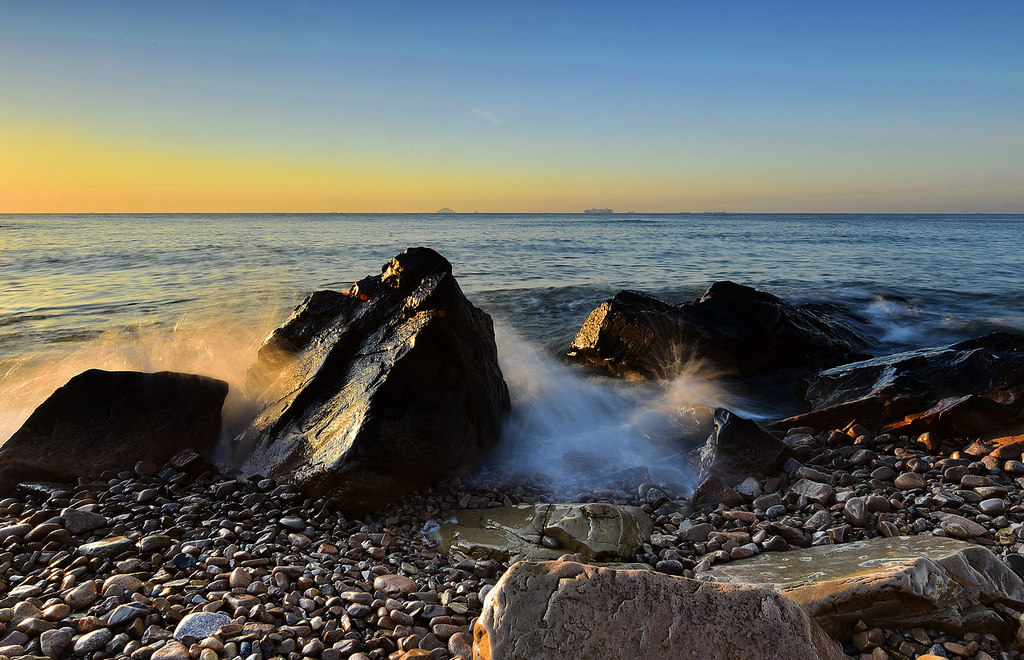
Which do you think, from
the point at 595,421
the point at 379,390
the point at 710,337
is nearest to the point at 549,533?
the point at 379,390

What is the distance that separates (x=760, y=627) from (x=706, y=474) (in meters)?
2.96

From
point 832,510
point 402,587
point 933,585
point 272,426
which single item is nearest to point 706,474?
point 832,510

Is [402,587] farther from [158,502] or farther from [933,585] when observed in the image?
[933,585]

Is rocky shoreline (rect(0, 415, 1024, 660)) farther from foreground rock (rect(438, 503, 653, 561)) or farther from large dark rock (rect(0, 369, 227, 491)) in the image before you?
large dark rock (rect(0, 369, 227, 491))

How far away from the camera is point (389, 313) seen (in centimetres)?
584

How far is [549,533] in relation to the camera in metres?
3.83

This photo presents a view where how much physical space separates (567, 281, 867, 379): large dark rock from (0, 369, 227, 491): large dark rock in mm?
5163

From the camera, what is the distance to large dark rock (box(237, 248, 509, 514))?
443 centimetres

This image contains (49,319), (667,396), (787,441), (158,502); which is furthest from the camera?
(49,319)

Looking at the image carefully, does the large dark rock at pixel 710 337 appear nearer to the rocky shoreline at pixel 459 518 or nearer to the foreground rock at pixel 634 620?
the rocky shoreline at pixel 459 518

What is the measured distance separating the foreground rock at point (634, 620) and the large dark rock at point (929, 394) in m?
4.13

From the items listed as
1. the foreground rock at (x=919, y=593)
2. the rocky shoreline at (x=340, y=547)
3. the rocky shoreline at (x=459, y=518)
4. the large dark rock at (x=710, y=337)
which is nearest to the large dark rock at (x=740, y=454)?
the rocky shoreline at (x=459, y=518)

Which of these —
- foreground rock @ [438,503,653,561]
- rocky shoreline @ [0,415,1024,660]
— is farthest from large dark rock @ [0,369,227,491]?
foreground rock @ [438,503,653,561]

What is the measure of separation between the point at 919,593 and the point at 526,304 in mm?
11467
